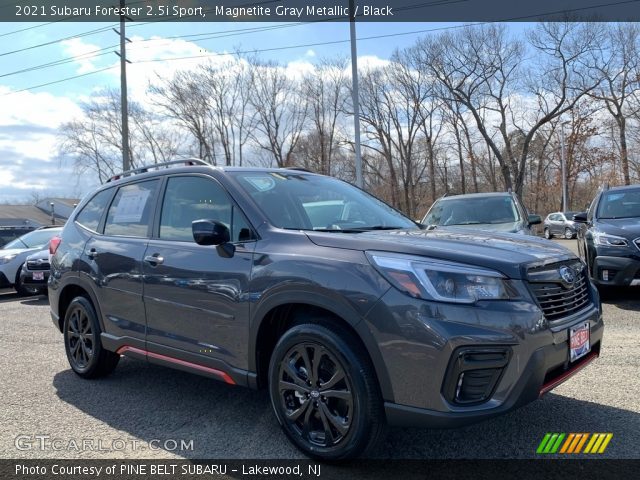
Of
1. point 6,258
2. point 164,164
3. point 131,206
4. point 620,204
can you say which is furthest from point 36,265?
point 620,204

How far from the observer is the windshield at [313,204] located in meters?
3.54

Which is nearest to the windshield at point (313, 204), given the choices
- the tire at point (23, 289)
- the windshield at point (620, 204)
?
the windshield at point (620, 204)

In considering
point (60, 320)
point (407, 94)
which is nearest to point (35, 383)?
point (60, 320)

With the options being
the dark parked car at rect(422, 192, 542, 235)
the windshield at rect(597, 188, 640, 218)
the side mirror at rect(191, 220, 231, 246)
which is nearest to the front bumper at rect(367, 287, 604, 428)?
the side mirror at rect(191, 220, 231, 246)

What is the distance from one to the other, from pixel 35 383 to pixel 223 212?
266 centimetres

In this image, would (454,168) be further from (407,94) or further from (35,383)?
(35,383)

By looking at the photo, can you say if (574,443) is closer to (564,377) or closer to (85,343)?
(564,377)

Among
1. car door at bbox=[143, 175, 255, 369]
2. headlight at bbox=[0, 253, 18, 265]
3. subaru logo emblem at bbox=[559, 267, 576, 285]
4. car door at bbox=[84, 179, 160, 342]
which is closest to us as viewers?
subaru logo emblem at bbox=[559, 267, 576, 285]

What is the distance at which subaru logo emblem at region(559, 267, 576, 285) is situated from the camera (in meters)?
2.96

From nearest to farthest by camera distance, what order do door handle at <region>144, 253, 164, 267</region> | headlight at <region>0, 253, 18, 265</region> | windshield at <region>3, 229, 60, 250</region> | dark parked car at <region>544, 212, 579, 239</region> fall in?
door handle at <region>144, 253, 164, 267</region> < headlight at <region>0, 253, 18, 265</region> < windshield at <region>3, 229, 60, 250</region> < dark parked car at <region>544, 212, 579, 239</region>

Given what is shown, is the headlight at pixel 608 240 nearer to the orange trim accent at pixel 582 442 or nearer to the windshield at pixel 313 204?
the windshield at pixel 313 204

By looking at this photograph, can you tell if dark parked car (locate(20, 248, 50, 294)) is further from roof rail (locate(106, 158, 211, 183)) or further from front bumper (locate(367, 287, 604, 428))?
front bumper (locate(367, 287, 604, 428))

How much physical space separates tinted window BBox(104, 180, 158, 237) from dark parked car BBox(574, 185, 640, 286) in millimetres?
5817

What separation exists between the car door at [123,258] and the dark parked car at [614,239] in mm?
5812
